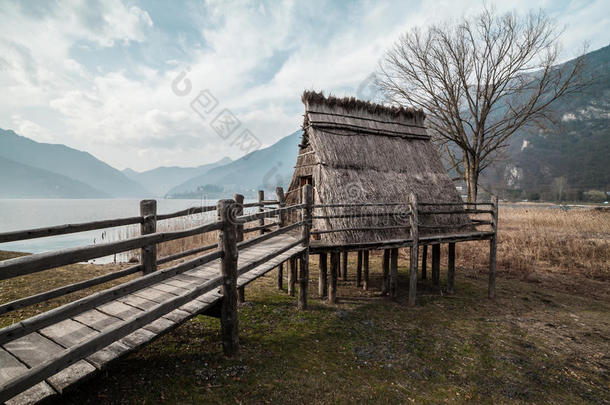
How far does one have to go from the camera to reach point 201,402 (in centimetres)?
324

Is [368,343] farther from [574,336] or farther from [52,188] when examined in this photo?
→ [52,188]

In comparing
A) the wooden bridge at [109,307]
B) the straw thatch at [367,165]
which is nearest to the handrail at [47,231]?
the wooden bridge at [109,307]

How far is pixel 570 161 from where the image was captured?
250 ft

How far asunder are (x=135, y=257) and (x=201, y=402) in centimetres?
1141

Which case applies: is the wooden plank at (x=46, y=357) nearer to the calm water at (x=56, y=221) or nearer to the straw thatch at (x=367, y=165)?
the straw thatch at (x=367, y=165)

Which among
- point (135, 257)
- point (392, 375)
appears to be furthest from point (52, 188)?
point (392, 375)

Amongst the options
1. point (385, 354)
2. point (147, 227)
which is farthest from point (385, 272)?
point (147, 227)

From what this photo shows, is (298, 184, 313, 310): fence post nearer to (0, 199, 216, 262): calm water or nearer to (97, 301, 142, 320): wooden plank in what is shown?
(97, 301, 142, 320): wooden plank

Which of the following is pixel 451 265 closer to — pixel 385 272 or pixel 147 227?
pixel 385 272

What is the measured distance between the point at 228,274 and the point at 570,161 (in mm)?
104866

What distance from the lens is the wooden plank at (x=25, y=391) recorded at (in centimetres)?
224

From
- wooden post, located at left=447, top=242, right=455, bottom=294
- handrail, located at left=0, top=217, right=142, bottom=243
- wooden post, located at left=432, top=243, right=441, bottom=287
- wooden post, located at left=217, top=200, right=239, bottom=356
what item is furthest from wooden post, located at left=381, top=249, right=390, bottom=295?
handrail, located at left=0, top=217, right=142, bottom=243

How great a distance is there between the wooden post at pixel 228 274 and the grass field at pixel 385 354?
31 cm

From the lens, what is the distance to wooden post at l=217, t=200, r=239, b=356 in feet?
12.9
